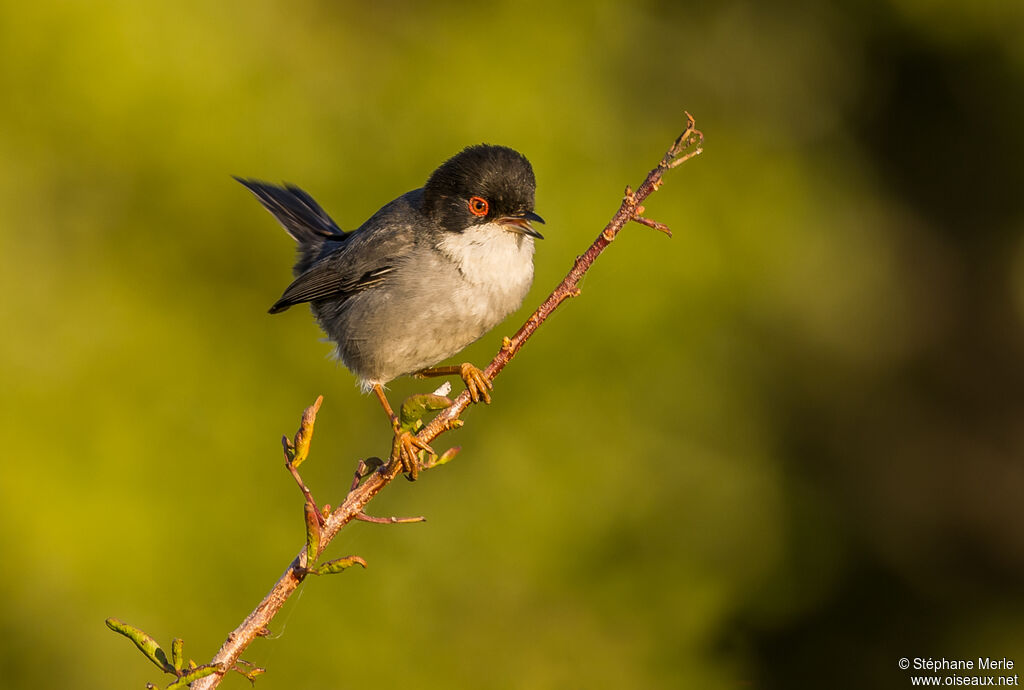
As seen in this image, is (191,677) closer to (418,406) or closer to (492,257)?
(418,406)

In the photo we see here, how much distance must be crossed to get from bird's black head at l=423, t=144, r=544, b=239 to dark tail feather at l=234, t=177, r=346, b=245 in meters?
1.07

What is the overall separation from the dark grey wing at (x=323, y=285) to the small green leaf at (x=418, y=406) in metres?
1.94

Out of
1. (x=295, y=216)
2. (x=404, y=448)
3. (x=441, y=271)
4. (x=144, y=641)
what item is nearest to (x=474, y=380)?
(x=441, y=271)

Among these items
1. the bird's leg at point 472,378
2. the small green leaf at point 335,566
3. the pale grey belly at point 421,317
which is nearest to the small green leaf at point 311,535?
the small green leaf at point 335,566

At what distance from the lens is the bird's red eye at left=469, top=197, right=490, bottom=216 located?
368cm

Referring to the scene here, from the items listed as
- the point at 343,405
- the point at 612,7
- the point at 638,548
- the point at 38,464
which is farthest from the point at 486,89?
the point at 38,464

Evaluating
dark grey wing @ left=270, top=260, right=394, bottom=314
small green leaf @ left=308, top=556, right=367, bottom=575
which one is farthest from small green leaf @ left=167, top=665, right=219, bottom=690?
dark grey wing @ left=270, top=260, right=394, bottom=314

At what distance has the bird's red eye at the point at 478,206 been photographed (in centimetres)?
368

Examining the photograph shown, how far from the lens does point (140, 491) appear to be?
15.7ft

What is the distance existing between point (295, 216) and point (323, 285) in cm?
70

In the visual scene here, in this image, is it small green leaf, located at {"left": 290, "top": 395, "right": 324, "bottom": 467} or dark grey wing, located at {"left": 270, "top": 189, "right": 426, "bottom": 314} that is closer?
small green leaf, located at {"left": 290, "top": 395, "right": 324, "bottom": 467}

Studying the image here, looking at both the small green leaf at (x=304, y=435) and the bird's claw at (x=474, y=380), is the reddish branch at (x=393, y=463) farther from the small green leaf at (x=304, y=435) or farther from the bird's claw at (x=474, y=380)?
the bird's claw at (x=474, y=380)

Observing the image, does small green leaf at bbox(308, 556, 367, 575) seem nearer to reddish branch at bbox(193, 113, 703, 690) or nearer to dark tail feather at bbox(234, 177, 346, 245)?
reddish branch at bbox(193, 113, 703, 690)

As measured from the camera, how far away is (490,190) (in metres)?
3.66
